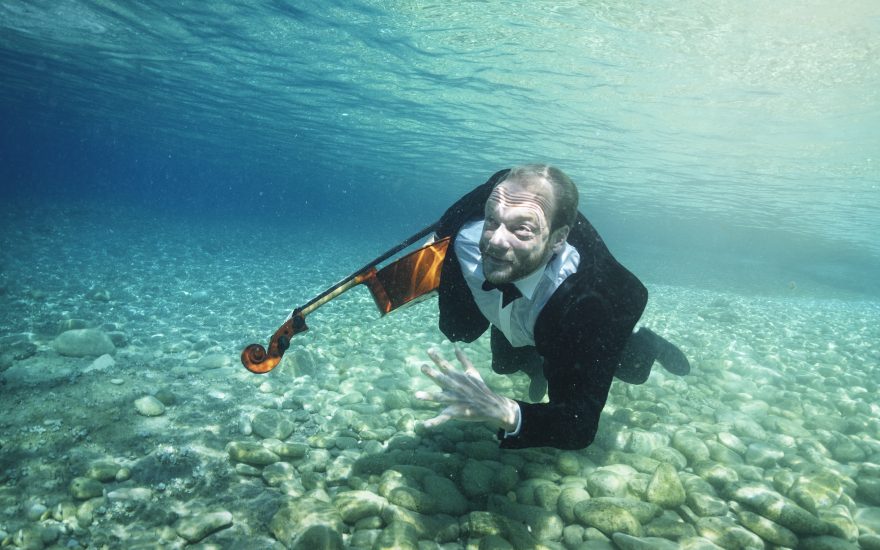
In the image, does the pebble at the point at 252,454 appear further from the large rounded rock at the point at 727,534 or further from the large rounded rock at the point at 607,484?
the large rounded rock at the point at 727,534

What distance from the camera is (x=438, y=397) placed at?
Result: 7.82ft

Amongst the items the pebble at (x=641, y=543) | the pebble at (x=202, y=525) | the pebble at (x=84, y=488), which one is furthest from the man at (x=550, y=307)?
the pebble at (x=84, y=488)

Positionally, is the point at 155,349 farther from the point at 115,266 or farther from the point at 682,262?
the point at 682,262

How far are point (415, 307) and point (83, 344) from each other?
6.86 meters

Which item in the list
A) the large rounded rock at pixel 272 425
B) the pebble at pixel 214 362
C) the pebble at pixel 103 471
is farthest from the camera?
the pebble at pixel 214 362

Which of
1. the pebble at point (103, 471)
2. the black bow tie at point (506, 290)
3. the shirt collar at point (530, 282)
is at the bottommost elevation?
the pebble at point (103, 471)

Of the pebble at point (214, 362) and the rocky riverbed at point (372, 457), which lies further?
the pebble at point (214, 362)

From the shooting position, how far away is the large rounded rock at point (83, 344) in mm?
6492

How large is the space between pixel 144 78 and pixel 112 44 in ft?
18.5

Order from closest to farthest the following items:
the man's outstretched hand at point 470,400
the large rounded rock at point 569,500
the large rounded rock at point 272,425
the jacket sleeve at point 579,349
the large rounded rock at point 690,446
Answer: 1. the man's outstretched hand at point 470,400
2. the jacket sleeve at point 579,349
3. the large rounded rock at point 569,500
4. the large rounded rock at point 690,446
5. the large rounded rock at point 272,425

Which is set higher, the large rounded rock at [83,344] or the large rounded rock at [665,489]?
the large rounded rock at [665,489]

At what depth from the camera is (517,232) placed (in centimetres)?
269

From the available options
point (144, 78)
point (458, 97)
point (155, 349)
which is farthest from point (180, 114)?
point (155, 349)

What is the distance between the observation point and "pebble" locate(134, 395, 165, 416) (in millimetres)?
4605
